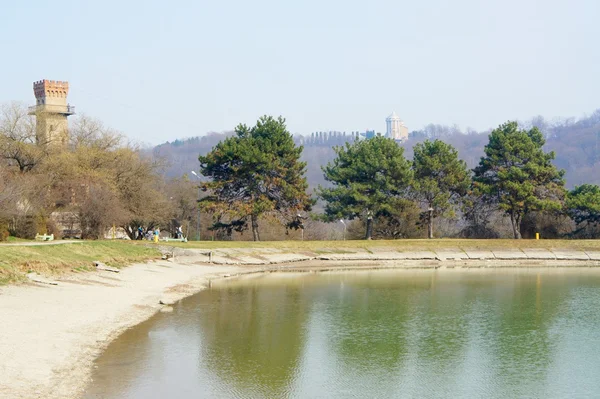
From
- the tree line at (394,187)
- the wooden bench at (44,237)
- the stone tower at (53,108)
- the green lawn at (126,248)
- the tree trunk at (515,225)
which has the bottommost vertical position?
the green lawn at (126,248)

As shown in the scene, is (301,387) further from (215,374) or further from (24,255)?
(24,255)

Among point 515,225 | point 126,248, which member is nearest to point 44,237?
point 126,248

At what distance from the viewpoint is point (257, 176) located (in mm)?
70125

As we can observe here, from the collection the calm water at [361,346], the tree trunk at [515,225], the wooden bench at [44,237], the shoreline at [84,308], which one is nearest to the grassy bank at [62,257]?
the shoreline at [84,308]

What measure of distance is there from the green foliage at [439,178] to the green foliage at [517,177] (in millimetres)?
2063

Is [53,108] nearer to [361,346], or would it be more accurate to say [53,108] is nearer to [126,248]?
[126,248]

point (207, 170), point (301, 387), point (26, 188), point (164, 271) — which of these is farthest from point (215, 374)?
point (207, 170)

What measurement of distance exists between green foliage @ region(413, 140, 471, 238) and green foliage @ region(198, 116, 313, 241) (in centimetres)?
1166

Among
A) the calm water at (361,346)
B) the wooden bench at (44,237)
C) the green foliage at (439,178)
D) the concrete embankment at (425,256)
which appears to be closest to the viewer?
the calm water at (361,346)

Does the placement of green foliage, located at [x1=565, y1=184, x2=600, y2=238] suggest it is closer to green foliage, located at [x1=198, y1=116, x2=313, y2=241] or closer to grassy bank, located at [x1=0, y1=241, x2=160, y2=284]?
green foliage, located at [x1=198, y1=116, x2=313, y2=241]

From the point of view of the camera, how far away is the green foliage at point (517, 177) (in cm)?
7381

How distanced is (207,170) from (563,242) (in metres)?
32.9

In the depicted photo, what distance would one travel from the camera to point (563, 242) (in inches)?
2815

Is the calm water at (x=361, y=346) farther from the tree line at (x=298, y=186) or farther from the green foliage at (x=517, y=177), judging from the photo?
the green foliage at (x=517, y=177)
